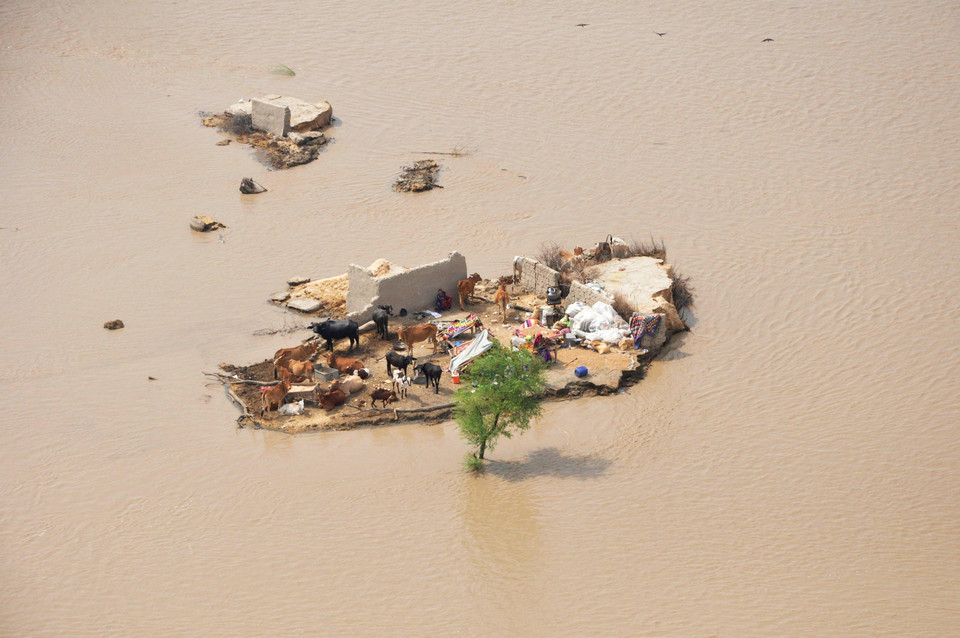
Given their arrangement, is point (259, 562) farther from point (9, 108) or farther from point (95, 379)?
point (9, 108)

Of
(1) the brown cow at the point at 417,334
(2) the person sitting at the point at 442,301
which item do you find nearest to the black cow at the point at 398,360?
(1) the brown cow at the point at 417,334

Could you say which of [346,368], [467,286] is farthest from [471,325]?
[346,368]

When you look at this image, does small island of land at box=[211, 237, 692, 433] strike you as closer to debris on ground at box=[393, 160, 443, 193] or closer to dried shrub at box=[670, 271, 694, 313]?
dried shrub at box=[670, 271, 694, 313]

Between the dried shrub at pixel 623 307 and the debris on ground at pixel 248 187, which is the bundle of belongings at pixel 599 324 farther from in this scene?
the debris on ground at pixel 248 187

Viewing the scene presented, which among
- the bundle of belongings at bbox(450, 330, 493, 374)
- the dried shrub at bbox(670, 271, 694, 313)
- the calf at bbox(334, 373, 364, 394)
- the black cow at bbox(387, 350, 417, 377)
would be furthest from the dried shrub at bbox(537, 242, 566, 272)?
the calf at bbox(334, 373, 364, 394)

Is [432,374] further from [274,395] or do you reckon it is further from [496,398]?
[274,395]

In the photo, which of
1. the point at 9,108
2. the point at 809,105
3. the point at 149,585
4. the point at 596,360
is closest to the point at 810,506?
the point at 596,360

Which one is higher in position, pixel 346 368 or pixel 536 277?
pixel 536 277
